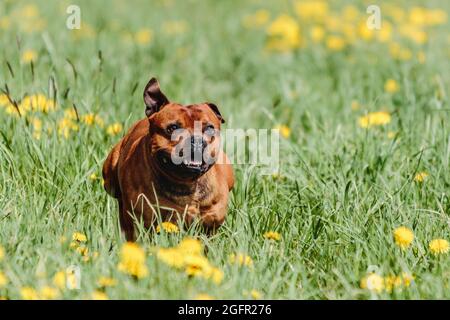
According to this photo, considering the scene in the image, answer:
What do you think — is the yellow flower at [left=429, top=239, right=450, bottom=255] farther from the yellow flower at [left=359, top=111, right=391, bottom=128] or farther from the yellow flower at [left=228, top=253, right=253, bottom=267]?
the yellow flower at [left=359, top=111, right=391, bottom=128]

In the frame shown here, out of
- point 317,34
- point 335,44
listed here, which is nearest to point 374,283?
point 335,44

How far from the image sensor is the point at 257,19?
7676mm

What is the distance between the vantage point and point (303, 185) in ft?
13.4

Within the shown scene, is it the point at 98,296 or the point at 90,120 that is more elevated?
the point at 90,120

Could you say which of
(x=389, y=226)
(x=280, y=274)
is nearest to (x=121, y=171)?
(x=280, y=274)

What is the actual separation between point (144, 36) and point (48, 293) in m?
4.32

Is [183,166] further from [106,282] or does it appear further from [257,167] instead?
[257,167]

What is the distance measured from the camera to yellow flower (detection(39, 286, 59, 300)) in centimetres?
292

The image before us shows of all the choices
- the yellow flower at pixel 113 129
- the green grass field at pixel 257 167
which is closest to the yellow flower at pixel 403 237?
the green grass field at pixel 257 167

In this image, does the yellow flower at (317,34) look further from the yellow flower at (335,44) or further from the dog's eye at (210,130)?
the dog's eye at (210,130)

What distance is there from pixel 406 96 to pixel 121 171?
261 cm

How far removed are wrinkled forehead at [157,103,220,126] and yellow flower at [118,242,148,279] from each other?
444 millimetres

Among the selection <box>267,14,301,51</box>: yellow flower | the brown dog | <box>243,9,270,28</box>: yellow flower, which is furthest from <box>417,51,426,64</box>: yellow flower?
the brown dog

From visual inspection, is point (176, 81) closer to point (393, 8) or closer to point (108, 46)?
point (108, 46)
